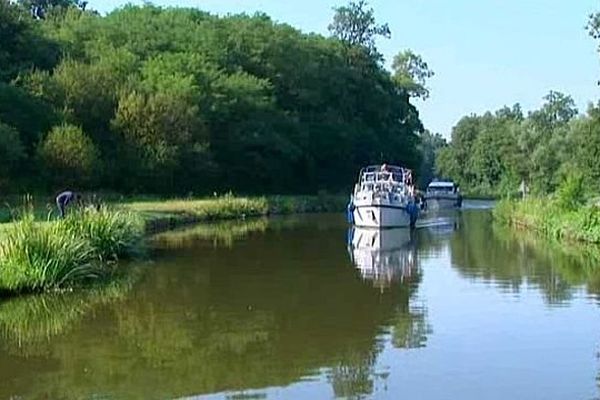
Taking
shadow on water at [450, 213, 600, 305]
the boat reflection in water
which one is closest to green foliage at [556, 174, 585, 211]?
shadow on water at [450, 213, 600, 305]

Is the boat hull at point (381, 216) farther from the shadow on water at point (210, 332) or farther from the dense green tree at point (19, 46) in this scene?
the dense green tree at point (19, 46)

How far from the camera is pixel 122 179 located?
56000 millimetres

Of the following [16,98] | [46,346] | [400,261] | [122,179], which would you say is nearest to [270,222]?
[122,179]

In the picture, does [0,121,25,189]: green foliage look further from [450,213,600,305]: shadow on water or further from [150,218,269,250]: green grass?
[450,213,600,305]: shadow on water

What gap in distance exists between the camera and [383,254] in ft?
96.9

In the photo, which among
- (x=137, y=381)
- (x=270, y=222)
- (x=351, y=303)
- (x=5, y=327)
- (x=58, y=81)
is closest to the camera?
(x=137, y=381)

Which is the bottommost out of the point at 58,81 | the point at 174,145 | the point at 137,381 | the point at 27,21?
the point at 137,381

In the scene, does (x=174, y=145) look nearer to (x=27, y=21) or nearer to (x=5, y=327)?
(x=27, y=21)

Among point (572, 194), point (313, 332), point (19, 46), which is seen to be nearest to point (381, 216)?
point (572, 194)

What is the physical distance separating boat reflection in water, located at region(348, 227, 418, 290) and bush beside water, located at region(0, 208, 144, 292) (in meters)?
6.35

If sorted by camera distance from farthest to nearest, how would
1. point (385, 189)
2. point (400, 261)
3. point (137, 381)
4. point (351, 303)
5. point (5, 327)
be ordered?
point (385, 189), point (400, 261), point (351, 303), point (5, 327), point (137, 381)

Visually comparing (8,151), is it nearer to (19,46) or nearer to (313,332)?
(19,46)

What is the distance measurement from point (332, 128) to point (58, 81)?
2915 centimetres

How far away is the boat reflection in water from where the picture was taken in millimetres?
23434
